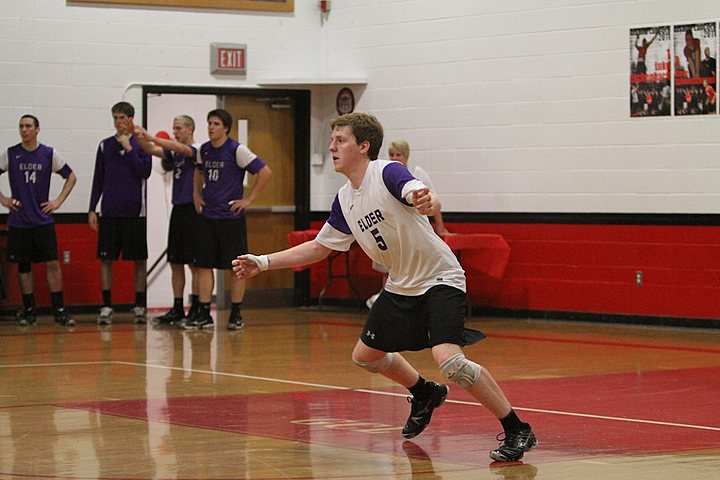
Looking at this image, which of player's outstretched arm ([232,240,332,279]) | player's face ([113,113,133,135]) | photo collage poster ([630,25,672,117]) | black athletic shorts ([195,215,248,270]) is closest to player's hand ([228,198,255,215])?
black athletic shorts ([195,215,248,270])

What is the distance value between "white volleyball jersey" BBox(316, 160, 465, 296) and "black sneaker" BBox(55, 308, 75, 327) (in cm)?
713

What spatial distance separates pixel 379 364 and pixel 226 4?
912 centimetres

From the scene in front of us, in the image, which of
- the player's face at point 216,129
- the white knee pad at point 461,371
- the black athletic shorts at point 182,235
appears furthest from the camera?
the black athletic shorts at point 182,235

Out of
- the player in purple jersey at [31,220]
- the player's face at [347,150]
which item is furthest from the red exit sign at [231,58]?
the player's face at [347,150]

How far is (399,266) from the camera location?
19.4ft

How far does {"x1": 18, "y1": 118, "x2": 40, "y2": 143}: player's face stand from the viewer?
490 inches

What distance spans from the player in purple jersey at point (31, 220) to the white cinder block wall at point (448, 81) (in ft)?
2.56

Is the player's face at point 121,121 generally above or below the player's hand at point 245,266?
above

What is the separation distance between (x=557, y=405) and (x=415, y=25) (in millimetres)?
7724

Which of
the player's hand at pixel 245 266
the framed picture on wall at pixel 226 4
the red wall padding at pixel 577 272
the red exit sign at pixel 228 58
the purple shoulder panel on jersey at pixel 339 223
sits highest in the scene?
the framed picture on wall at pixel 226 4

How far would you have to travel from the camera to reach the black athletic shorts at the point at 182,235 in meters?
12.8

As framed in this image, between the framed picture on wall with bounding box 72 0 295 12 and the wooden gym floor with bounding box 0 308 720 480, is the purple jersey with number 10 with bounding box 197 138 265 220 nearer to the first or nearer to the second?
the wooden gym floor with bounding box 0 308 720 480

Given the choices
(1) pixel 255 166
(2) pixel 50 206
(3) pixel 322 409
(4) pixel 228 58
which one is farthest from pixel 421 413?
(4) pixel 228 58

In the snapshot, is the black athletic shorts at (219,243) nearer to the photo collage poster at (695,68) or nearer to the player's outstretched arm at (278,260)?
the photo collage poster at (695,68)
